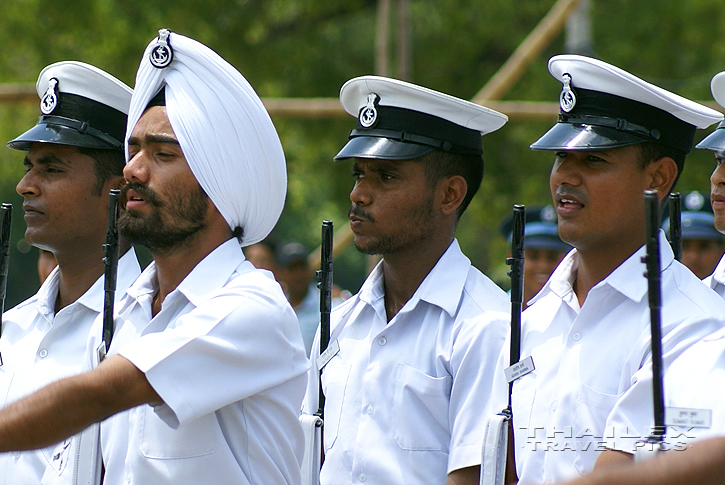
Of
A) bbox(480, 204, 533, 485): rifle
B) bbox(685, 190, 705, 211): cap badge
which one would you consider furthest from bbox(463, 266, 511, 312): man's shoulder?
bbox(685, 190, 705, 211): cap badge

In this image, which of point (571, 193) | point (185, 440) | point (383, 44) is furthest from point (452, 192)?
point (383, 44)

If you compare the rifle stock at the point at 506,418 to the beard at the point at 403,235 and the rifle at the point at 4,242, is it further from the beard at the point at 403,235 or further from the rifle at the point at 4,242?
the rifle at the point at 4,242

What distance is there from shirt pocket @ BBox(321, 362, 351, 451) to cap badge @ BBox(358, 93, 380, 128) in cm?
102

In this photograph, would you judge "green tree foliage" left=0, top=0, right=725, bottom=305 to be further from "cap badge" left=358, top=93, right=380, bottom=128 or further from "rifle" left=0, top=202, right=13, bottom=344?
"rifle" left=0, top=202, right=13, bottom=344

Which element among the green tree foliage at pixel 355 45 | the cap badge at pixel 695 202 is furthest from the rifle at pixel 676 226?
the green tree foliage at pixel 355 45

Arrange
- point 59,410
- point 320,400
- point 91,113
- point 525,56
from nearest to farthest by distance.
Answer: point 59,410
point 320,400
point 91,113
point 525,56

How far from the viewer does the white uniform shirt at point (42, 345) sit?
3980 millimetres

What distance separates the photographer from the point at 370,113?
454 centimetres

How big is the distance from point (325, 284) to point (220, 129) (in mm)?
941

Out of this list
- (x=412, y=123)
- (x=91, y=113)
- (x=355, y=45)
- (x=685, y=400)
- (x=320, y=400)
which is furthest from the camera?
(x=355, y=45)

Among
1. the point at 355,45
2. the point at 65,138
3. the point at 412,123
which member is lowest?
the point at 65,138

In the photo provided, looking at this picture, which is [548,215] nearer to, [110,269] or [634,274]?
[634,274]

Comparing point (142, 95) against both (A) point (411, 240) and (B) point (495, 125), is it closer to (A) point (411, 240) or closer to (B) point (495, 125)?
(A) point (411, 240)

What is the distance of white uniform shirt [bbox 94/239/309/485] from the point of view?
121 inches
